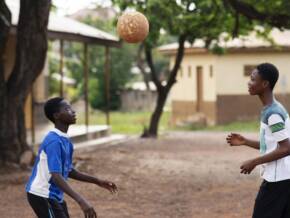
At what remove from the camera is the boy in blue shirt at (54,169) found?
4934mm

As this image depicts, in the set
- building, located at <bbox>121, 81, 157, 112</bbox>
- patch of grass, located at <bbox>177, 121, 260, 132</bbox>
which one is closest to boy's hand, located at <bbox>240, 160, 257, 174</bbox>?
patch of grass, located at <bbox>177, 121, 260, 132</bbox>

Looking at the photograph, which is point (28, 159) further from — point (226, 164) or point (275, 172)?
point (275, 172)

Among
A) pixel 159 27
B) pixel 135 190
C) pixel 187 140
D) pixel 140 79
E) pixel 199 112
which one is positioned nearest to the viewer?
pixel 135 190

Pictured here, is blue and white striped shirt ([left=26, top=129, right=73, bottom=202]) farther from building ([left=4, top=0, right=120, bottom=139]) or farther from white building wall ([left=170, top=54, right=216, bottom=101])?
white building wall ([left=170, top=54, right=216, bottom=101])

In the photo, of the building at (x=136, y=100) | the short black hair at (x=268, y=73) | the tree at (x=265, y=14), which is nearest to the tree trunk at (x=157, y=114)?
the tree at (x=265, y=14)

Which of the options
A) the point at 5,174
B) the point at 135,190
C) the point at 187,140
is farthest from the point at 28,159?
the point at 187,140

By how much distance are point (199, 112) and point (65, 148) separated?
85.7 feet

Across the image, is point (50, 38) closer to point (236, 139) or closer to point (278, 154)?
point (236, 139)

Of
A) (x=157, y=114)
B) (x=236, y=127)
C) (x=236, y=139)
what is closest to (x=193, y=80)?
(x=236, y=127)

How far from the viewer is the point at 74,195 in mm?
4871

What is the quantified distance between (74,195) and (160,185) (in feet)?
20.9

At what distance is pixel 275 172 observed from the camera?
17.0ft

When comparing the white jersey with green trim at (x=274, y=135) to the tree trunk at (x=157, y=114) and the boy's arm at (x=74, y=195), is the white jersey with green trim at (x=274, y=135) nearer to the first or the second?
the boy's arm at (x=74, y=195)

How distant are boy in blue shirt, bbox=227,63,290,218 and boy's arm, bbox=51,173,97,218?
3.84 feet
